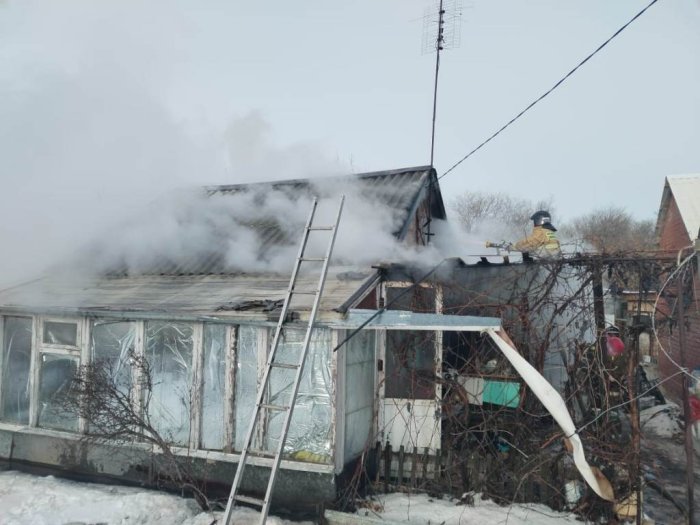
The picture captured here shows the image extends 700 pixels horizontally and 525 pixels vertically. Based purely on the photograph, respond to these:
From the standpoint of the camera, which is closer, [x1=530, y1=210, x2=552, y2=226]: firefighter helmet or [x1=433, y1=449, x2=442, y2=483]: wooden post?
[x1=433, y1=449, x2=442, y2=483]: wooden post

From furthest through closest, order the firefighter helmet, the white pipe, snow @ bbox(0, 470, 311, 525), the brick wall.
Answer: the brick wall
the firefighter helmet
snow @ bbox(0, 470, 311, 525)
the white pipe

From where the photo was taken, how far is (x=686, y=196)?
15.4 meters

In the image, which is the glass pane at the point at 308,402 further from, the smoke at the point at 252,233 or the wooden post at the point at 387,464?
the smoke at the point at 252,233

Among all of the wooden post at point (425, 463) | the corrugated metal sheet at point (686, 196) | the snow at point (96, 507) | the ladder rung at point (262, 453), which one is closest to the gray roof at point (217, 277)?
the ladder rung at point (262, 453)

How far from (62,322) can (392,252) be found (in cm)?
501

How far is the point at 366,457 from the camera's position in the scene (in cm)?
666

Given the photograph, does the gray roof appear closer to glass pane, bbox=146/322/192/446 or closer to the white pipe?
glass pane, bbox=146/322/192/446

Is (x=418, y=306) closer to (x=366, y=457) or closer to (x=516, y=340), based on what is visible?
(x=516, y=340)

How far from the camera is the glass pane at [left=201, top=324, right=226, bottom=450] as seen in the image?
6.50m

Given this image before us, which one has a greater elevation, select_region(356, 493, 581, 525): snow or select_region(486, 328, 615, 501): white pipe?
select_region(486, 328, 615, 501): white pipe

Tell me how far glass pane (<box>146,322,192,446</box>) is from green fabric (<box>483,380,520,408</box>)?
4039mm

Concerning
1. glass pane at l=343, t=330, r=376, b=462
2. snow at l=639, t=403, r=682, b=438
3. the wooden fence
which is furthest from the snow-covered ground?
snow at l=639, t=403, r=682, b=438

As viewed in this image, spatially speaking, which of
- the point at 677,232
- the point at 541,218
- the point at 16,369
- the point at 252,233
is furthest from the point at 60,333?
the point at 677,232

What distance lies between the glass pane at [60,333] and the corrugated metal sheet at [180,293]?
0.42 meters
